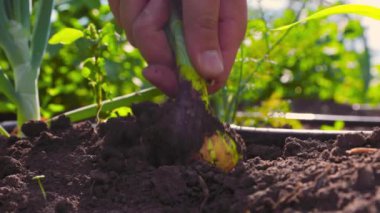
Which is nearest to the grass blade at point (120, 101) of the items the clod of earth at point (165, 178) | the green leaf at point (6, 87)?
the green leaf at point (6, 87)

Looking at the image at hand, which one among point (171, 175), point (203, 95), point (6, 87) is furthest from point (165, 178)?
point (6, 87)

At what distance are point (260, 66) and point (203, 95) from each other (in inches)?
31.0

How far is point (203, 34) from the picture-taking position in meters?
1.12

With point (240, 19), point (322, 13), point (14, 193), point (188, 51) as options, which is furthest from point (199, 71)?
point (14, 193)

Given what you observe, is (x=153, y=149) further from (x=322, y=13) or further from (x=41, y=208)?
(x=322, y=13)

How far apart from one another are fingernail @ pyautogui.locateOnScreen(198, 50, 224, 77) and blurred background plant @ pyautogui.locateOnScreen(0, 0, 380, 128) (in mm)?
515

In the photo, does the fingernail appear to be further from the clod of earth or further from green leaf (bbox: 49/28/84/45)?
green leaf (bbox: 49/28/84/45)

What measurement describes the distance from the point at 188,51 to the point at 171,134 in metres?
0.16

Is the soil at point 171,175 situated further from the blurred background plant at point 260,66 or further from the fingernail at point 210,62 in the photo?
the blurred background plant at point 260,66

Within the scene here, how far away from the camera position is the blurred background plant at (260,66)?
6.66 feet

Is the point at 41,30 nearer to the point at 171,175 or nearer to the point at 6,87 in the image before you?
the point at 6,87

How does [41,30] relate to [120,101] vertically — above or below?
above

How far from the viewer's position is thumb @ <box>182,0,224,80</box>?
1.11 m

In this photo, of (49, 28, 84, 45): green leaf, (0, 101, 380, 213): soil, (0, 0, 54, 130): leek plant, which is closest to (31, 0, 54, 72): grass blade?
(0, 0, 54, 130): leek plant
